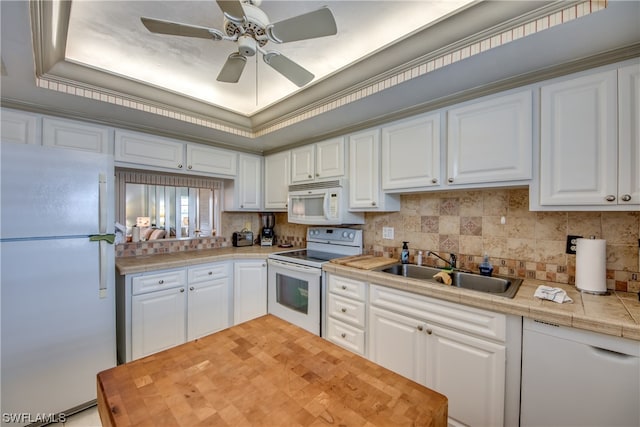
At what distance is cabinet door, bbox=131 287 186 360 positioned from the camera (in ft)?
7.14

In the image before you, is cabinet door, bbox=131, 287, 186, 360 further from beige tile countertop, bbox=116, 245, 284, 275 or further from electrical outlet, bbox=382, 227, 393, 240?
electrical outlet, bbox=382, 227, 393, 240

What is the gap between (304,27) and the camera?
113 cm

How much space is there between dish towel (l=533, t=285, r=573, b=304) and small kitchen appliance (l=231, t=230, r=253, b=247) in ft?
9.48

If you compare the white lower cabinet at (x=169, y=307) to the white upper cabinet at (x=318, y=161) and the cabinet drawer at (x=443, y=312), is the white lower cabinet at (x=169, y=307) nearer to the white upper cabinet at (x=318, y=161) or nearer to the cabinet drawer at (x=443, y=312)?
the white upper cabinet at (x=318, y=161)

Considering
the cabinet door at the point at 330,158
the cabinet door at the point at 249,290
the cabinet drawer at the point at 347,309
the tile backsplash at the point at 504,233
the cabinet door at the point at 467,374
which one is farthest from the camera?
the cabinet door at the point at 249,290

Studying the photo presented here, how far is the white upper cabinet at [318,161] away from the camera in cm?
261

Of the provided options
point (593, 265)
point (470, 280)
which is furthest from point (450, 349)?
point (593, 265)

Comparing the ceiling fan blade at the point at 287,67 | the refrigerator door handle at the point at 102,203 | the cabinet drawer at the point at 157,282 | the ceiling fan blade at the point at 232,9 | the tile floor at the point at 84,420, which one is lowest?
the tile floor at the point at 84,420

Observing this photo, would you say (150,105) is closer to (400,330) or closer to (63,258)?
(63,258)

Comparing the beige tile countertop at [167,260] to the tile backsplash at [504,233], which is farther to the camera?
the beige tile countertop at [167,260]

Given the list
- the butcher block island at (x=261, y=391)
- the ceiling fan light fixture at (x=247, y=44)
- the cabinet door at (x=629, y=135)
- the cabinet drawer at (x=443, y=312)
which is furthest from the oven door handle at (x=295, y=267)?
the cabinet door at (x=629, y=135)

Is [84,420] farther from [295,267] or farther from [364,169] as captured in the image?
[364,169]

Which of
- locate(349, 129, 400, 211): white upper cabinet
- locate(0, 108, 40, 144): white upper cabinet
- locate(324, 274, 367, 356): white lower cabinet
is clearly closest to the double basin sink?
locate(324, 274, 367, 356): white lower cabinet

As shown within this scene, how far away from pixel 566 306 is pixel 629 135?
2.88 feet
